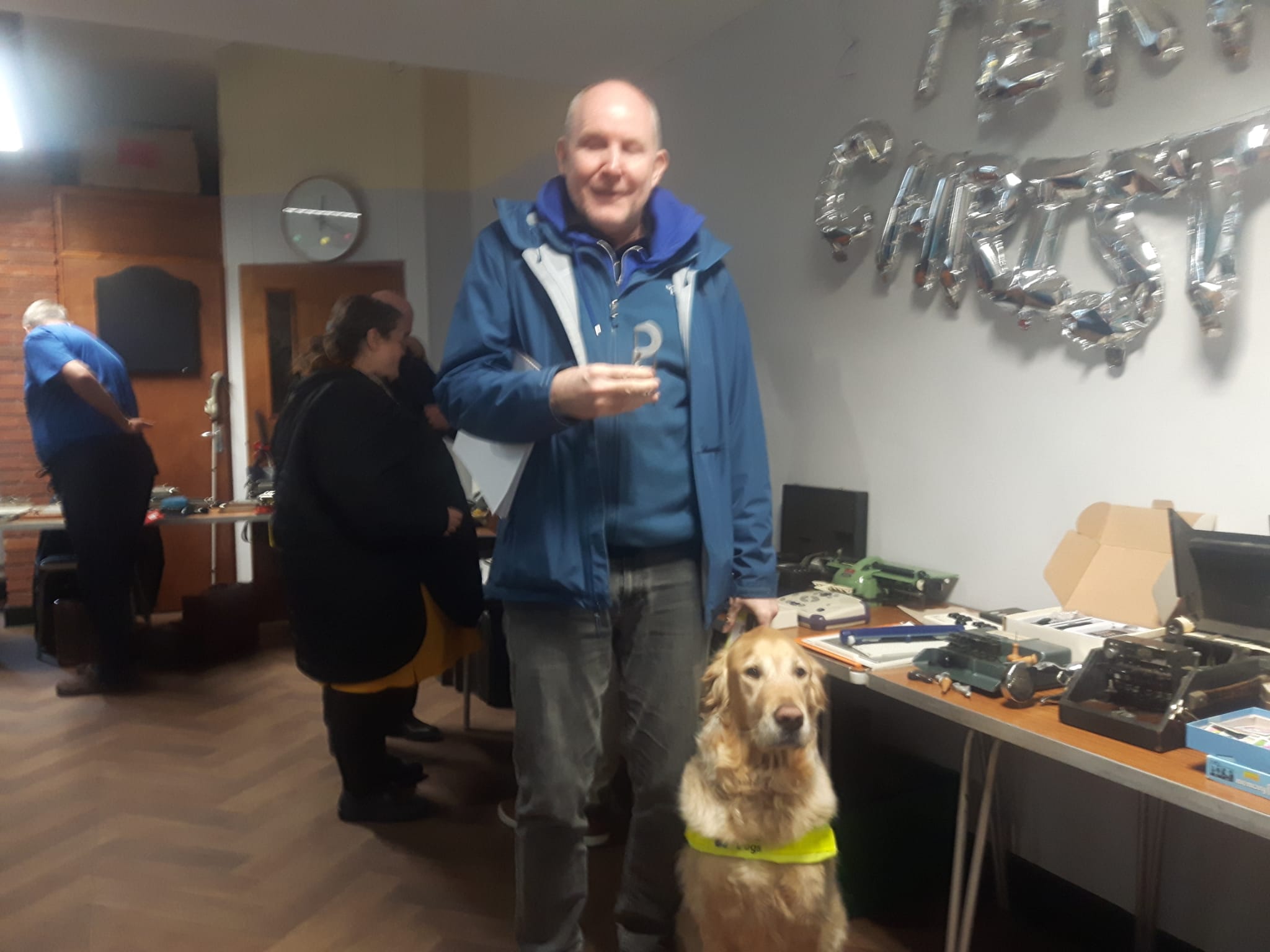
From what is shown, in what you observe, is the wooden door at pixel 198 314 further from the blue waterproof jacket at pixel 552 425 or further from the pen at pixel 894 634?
the pen at pixel 894 634

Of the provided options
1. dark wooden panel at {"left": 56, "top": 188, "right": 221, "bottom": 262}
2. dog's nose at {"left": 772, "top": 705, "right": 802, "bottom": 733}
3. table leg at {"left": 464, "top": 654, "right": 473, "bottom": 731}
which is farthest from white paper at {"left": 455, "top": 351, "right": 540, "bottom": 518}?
dark wooden panel at {"left": 56, "top": 188, "right": 221, "bottom": 262}

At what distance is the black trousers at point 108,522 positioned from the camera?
3.62m

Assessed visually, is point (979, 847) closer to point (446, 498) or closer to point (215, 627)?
point (446, 498)

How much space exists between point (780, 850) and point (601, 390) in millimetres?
826

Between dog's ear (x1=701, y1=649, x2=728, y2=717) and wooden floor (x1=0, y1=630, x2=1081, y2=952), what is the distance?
Answer: 2.42ft

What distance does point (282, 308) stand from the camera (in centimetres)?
502

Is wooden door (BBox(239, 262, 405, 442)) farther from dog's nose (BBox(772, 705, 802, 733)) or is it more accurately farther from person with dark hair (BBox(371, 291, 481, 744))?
dog's nose (BBox(772, 705, 802, 733))

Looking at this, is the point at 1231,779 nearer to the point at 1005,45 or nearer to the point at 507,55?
the point at 1005,45

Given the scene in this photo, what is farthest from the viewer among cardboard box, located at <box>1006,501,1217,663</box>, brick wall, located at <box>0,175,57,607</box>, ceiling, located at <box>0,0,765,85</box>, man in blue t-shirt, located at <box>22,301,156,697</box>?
brick wall, located at <box>0,175,57,607</box>

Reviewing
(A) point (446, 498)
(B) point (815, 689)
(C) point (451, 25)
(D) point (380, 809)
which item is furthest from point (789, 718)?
(C) point (451, 25)

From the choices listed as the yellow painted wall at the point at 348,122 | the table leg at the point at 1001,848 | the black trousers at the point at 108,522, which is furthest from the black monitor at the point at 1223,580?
the yellow painted wall at the point at 348,122

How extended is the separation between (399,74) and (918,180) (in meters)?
3.68

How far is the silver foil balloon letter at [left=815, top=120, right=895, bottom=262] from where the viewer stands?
2.37 metres

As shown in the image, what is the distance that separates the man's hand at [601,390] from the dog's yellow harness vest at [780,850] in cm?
74
